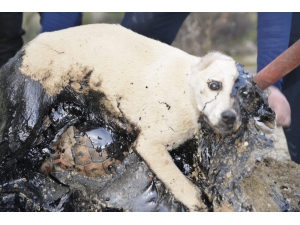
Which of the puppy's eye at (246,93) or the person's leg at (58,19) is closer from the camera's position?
the puppy's eye at (246,93)

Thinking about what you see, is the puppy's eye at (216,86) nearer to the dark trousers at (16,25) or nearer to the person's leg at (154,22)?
the person's leg at (154,22)

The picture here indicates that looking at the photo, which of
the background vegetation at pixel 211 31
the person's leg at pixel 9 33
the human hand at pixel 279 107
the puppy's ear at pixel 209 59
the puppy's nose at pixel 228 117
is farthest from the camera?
the background vegetation at pixel 211 31

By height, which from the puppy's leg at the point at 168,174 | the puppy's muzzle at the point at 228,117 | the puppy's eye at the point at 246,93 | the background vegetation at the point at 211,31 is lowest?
the background vegetation at the point at 211,31

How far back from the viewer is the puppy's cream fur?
4.97 ft

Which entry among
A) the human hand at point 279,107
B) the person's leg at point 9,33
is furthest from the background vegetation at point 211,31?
the human hand at point 279,107

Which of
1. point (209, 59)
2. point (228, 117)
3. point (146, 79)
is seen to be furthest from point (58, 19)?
point (228, 117)

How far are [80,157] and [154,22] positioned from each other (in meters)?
1.06

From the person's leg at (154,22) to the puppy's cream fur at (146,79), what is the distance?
1.92ft

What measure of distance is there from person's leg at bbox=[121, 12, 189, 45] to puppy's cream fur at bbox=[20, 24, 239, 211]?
1.92ft

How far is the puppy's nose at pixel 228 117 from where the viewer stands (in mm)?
1368

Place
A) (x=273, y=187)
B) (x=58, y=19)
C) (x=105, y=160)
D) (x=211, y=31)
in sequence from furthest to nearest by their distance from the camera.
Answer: (x=211, y=31)
(x=58, y=19)
(x=105, y=160)
(x=273, y=187)

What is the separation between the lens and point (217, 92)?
143cm

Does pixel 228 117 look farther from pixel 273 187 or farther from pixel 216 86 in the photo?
pixel 273 187
